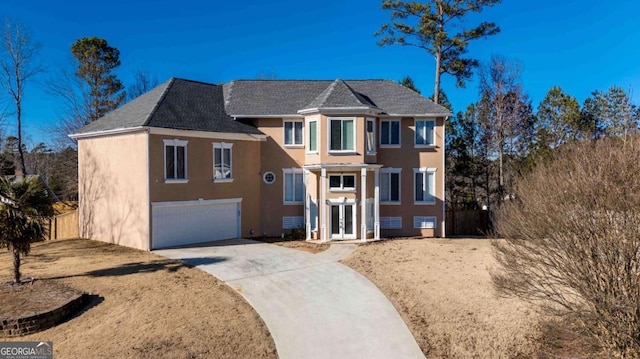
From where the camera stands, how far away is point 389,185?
73.1 ft

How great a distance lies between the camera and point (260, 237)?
20984mm

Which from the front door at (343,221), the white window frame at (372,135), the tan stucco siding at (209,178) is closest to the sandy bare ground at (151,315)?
the tan stucco siding at (209,178)

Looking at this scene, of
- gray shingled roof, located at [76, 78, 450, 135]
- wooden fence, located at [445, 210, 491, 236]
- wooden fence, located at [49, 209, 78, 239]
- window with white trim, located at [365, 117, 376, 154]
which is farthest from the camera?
wooden fence, located at [445, 210, 491, 236]

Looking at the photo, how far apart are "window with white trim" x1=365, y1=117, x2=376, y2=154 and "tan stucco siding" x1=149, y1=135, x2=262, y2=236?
20.0 ft

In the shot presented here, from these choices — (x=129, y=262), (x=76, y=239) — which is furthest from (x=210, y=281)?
(x=76, y=239)

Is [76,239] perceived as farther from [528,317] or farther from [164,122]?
[528,317]

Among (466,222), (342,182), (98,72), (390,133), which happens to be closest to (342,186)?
(342,182)

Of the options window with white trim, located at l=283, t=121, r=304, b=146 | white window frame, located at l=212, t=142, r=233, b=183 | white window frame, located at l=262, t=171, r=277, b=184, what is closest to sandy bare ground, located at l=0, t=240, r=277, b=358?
white window frame, located at l=212, t=142, r=233, b=183

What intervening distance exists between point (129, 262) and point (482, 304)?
Result: 12551 millimetres

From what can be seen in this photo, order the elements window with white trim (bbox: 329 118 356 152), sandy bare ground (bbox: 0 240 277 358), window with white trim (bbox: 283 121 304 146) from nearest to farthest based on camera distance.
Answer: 1. sandy bare ground (bbox: 0 240 277 358)
2. window with white trim (bbox: 329 118 356 152)
3. window with white trim (bbox: 283 121 304 146)

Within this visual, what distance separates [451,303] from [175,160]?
13.3m

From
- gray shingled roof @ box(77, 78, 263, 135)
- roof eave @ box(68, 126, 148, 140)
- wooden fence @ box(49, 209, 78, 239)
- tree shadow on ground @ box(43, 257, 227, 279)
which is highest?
gray shingled roof @ box(77, 78, 263, 135)

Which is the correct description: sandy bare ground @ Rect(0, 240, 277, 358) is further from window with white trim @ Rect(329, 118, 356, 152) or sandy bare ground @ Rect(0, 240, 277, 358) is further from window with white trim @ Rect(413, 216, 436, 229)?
window with white trim @ Rect(413, 216, 436, 229)

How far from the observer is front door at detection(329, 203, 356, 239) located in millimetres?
20156
